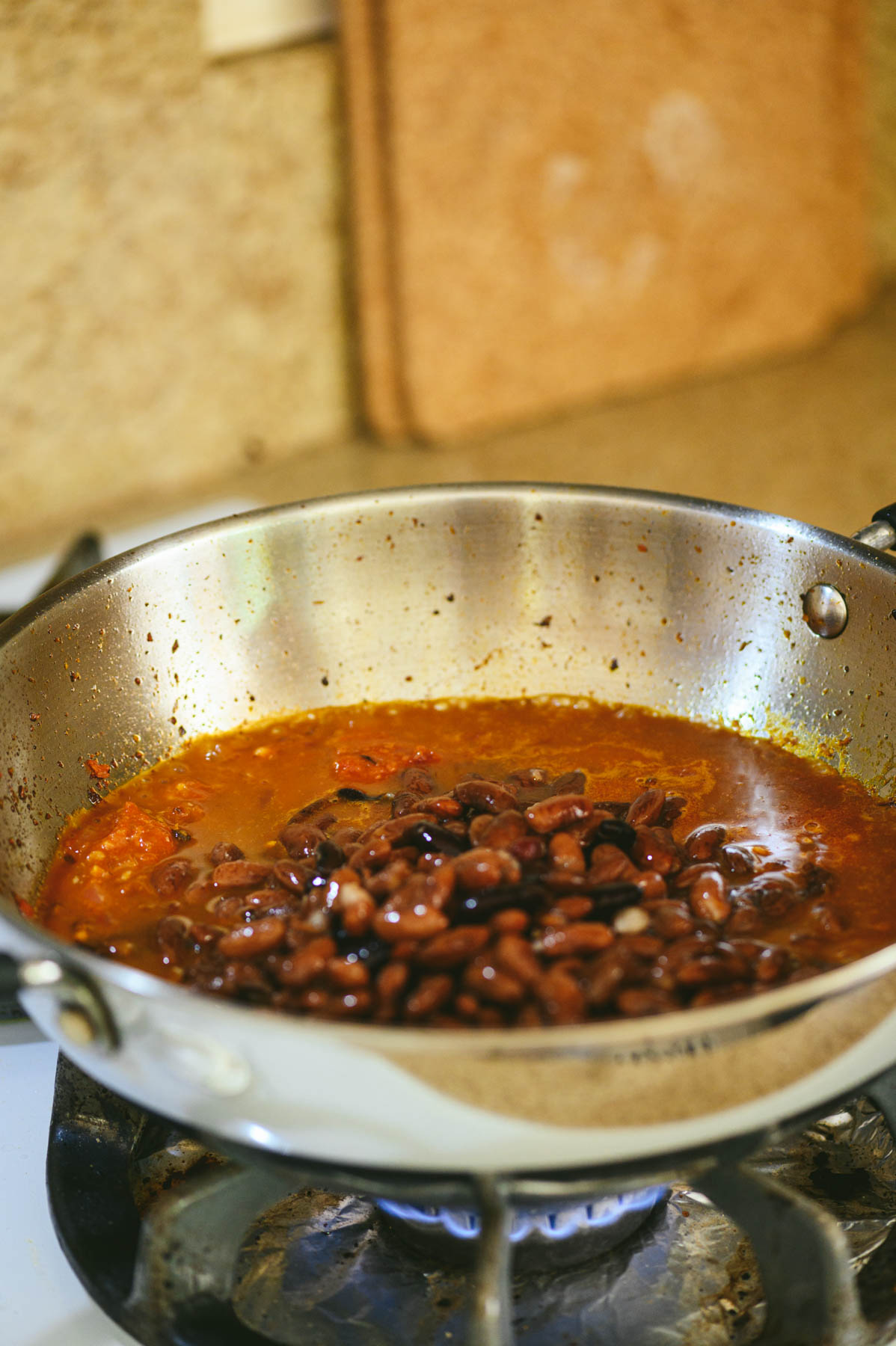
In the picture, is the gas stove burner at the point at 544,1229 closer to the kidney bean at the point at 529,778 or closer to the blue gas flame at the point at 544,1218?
the blue gas flame at the point at 544,1218

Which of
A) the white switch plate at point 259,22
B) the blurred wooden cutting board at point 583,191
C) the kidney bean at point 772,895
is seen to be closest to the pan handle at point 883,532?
the kidney bean at point 772,895

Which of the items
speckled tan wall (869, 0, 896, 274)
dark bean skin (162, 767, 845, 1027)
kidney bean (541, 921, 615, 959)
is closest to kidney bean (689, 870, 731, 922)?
dark bean skin (162, 767, 845, 1027)

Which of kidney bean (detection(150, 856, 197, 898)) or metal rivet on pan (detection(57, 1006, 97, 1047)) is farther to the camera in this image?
kidney bean (detection(150, 856, 197, 898))

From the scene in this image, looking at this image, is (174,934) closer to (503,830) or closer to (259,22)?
(503,830)

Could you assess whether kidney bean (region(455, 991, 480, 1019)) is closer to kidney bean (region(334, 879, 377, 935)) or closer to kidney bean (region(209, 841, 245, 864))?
kidney bean (region(334, 879, 377, 935))

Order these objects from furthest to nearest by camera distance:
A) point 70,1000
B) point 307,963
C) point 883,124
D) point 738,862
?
1. point 883,124
2. point 738,862
3. point 307,963
4. point 70,1000

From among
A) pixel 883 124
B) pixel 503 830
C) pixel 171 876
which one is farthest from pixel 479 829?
pixel 883 124

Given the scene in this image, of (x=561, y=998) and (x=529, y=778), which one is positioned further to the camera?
(x=529, y=778)
